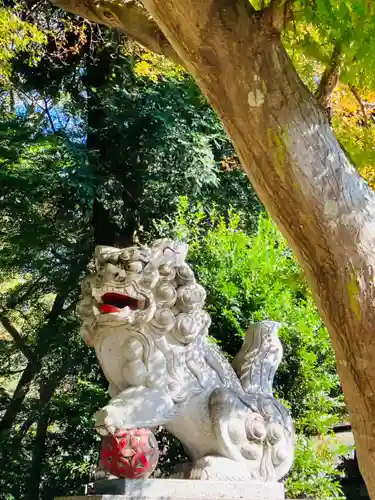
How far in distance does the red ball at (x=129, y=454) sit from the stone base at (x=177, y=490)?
6cm

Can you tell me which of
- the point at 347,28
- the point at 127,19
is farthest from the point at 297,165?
the point at 127,19

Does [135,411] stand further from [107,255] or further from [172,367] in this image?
[107,255]

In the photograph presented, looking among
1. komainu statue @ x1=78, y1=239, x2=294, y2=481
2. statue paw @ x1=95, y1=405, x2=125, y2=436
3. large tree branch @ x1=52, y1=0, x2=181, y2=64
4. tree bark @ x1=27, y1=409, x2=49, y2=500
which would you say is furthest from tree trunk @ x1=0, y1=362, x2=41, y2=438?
statue paw @ x1=95, y1=405, x2=125, y2=436

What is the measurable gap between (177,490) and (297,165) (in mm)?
1206

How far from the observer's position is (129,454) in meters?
2.36

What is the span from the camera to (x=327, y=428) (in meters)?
4.48

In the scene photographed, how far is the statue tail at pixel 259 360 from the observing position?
293cm

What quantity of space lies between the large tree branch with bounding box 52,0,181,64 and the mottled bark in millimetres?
981

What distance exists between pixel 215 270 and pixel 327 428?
1328mm

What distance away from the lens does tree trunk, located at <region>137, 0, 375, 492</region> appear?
6.56ft

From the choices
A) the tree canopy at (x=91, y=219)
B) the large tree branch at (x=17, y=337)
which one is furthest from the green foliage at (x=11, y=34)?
the large tree branch at (x=17, y=337)

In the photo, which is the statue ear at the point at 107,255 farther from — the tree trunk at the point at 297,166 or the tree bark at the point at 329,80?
the tree bark at the point at 329,80

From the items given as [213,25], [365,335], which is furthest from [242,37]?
[365,335]

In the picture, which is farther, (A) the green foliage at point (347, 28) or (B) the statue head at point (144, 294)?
(B) the statue head at point (144, 294)
